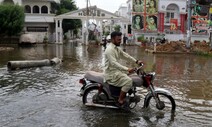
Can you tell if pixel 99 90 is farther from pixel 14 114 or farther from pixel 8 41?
pixel 8 41

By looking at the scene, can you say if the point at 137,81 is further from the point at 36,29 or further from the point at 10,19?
the point at 36,29

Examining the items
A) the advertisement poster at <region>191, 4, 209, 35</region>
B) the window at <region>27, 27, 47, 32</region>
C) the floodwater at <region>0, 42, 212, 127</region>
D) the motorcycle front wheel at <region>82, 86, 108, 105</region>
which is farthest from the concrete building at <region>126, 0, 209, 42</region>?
the motorcycle front wheel at <region>82, 86, 108, 105</region>

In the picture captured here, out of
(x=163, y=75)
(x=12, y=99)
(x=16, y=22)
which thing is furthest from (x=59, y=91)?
(x=16, y=22)

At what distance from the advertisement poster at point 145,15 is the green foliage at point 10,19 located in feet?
57.2

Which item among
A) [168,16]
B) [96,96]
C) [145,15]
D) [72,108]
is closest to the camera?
[96,96]

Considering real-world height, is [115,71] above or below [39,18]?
below

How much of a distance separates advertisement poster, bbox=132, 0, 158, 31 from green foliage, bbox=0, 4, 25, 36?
1744 centimetres

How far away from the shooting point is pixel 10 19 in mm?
38750

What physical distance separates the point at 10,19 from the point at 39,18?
321 inches

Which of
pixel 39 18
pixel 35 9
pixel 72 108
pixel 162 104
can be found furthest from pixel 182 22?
pixel 72 108

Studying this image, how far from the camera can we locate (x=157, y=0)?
1847 inches

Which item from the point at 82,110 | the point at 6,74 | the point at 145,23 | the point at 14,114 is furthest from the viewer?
the point at 145,23

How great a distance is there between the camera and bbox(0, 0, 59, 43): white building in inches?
1822

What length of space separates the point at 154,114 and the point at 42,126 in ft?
8.77
